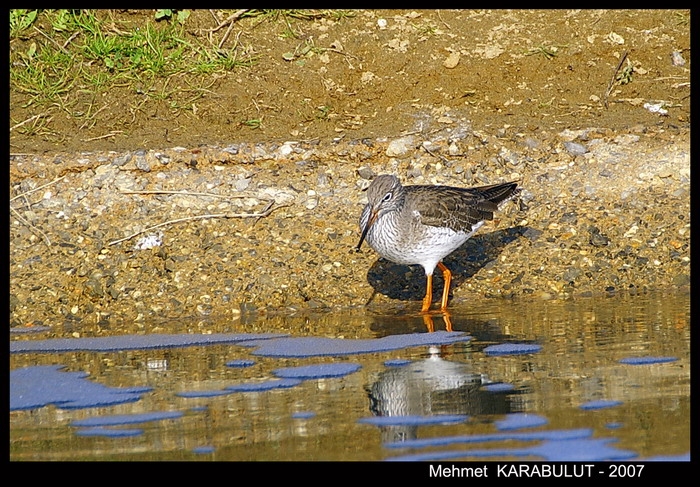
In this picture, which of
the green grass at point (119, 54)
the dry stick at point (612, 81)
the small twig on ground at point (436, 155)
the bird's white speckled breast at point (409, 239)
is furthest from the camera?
the green grass at point (119, 54)

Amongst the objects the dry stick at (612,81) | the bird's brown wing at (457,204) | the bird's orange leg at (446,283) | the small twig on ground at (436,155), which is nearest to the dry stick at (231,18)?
the small twig on ground at (436,155)

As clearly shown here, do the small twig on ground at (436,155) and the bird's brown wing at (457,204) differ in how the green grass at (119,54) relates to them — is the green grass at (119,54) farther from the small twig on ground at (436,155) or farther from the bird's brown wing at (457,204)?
the bird's brown wing at (457,204)

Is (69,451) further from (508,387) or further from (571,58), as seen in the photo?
(571,58)

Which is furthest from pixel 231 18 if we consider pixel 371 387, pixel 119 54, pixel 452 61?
pixel 371 387

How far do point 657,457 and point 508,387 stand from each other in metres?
1.35

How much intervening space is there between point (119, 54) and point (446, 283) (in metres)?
5.28

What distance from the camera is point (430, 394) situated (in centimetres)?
648

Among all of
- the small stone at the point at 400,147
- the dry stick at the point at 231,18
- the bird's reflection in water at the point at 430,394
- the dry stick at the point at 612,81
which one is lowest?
the bird's reflection in water at the point at 430,394

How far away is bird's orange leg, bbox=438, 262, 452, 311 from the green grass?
392cm

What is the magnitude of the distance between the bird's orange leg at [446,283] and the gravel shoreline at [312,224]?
0.70 feet

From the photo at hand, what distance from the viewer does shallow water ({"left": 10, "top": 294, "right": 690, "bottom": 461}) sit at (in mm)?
5625

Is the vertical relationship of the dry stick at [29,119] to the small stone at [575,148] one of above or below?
above

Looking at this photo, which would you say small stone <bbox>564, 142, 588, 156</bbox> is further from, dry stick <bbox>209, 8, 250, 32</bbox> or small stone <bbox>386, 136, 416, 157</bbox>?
dry stick <bbox>209, 8, 250, 32</bbox>

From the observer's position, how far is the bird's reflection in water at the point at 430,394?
6.11 metres
